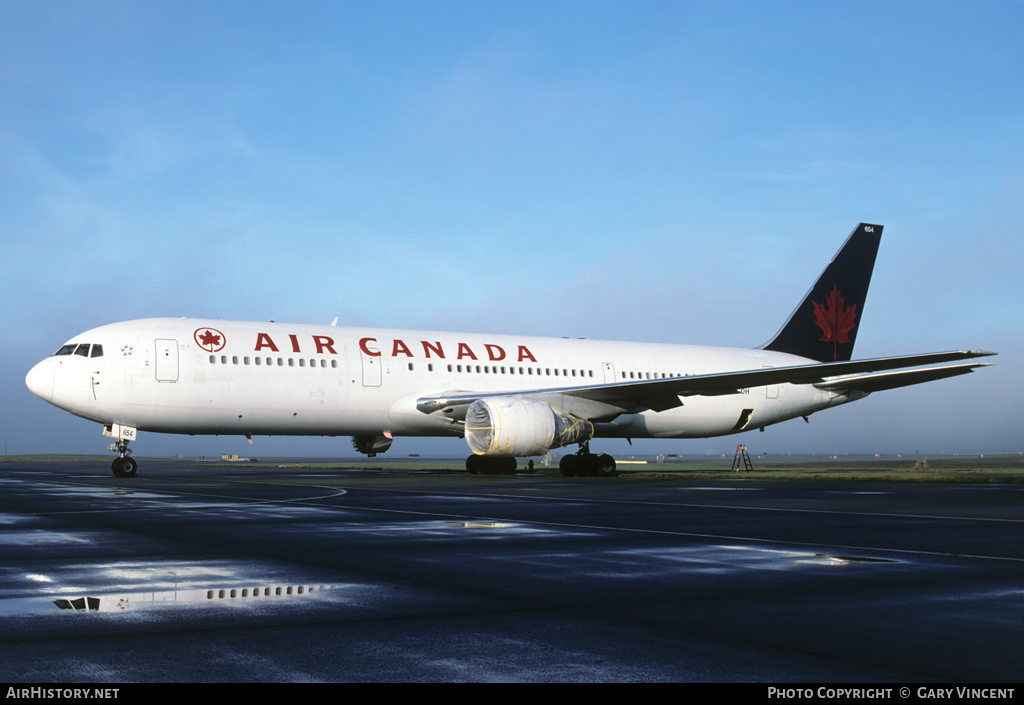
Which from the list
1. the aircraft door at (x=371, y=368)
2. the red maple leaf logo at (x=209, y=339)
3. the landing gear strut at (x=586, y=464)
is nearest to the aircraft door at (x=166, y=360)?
the red maple leaf logo at (x=209, y=339)

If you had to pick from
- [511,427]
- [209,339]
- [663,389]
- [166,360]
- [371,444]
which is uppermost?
[209,339]

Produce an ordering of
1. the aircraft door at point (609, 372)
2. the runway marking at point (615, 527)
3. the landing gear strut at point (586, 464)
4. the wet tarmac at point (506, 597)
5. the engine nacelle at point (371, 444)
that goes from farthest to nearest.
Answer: the aircraft door at point (609, 372) → the engine nacelle at point (371, 444) → the landing gear strut at point (586, 464) → the runway marking at point (615, 527) → the wet tarmac at point (506, 597)

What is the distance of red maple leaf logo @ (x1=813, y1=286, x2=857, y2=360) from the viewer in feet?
121

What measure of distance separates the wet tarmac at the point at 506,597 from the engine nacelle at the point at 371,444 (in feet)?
60.5

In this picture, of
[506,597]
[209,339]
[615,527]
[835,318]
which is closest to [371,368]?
[209,339]

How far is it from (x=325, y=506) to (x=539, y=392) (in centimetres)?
1412

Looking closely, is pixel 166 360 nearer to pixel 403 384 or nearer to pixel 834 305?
pixel 403 384

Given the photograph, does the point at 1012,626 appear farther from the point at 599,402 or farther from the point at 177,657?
the point at 599,402

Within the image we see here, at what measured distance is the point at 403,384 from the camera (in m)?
27.5

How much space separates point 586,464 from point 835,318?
45.5ft

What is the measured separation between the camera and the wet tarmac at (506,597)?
14.1 feet

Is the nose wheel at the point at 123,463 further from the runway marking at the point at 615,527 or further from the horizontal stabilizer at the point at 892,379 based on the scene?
the horizontal stabilizer at the point at 892,379
